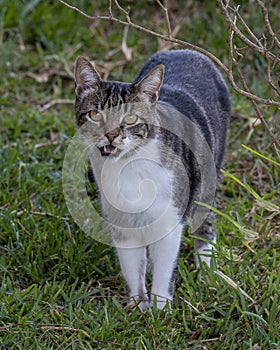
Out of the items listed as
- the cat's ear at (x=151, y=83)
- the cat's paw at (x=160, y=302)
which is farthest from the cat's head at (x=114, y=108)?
the cat's paw at (x=160, y=302)

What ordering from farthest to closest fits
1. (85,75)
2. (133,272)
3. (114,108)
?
(133,272) < (85,75) < (114,108)

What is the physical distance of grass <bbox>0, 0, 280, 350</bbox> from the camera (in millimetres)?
3262

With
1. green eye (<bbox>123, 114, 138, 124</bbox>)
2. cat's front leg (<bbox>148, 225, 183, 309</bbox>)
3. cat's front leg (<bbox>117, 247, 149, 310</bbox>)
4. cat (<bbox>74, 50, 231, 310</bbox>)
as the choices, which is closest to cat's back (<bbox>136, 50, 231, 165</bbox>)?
cat (<bbox>74, 50, 231, 310</bbox>)

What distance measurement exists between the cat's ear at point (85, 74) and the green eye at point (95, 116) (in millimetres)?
157

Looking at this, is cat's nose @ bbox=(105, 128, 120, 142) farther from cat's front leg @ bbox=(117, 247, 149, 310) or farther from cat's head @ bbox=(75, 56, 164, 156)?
cat's front leg @ bbox=(117, 247, 149, 310)

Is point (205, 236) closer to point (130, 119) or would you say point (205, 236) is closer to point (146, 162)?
point (146, 162)

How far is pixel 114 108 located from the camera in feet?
10.9

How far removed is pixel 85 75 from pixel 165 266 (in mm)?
1080

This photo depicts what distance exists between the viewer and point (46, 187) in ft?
15.0

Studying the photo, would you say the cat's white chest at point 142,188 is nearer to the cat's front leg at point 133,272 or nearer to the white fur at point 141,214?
the white fur at point 141,214

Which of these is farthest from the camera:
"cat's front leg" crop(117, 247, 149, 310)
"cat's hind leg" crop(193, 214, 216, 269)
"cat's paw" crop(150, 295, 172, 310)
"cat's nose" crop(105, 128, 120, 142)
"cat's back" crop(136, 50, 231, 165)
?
"cat's hind leg" crop(193, 214, 216, 269)

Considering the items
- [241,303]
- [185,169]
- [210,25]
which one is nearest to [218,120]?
[185,169]

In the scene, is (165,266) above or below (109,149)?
below

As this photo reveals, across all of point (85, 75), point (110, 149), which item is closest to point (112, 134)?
point (110, 149)
